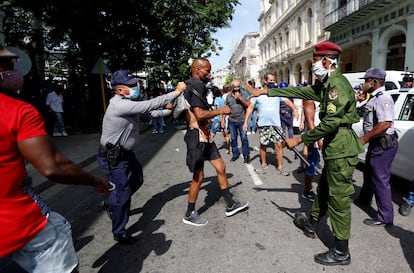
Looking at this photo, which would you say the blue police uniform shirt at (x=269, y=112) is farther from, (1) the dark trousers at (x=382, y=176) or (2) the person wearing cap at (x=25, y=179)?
(2) the person wearing cap at (x=25, y=179)

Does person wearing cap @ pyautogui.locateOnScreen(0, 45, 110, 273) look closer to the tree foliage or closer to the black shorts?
the black shorts

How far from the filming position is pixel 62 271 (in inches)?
62.6

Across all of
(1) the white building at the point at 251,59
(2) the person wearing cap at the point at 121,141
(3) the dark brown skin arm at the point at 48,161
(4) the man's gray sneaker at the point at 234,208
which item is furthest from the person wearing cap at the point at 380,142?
(1) the white building at the point at 251,59

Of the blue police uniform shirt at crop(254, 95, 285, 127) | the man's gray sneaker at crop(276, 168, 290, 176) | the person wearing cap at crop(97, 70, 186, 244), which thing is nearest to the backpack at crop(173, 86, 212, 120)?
the person wearing cap at crop(97, 70, 186, 244)

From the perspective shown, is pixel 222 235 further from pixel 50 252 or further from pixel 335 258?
pixel 50 252

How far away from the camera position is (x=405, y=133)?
15.3 ft

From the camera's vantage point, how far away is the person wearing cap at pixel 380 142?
3.48 metres

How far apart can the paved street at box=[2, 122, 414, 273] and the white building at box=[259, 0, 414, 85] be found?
11.2 meters

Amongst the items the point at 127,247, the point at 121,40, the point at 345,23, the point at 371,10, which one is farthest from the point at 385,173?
the point at 345,23

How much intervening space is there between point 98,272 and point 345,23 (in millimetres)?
20893

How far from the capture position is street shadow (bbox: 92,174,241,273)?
2963 millimetres

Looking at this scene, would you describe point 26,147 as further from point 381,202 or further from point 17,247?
point 381,202

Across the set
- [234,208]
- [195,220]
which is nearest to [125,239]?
[195,220]

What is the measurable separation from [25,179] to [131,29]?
12321 millimetres
